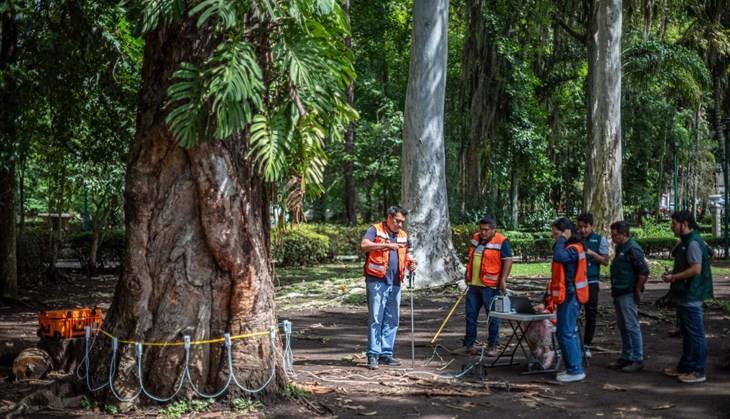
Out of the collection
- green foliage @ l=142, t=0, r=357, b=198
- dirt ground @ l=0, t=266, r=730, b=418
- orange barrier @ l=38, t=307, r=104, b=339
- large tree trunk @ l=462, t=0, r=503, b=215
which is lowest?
dirt ground @ l=0, t=266, r=730, b=418

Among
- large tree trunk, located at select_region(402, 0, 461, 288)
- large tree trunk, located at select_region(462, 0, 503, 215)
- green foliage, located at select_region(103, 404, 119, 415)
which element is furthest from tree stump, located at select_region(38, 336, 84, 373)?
large tree trunk, located at select_region(462, 0, 503, 215)

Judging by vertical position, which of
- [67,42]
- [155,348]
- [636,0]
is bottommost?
[155,348]

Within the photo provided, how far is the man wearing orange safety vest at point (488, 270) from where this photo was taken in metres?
10.0

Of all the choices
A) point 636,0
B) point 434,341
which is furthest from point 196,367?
point 636,0

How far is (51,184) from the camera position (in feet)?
74.9

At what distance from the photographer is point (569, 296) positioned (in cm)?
851

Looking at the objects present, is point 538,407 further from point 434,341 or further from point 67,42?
point 67,42

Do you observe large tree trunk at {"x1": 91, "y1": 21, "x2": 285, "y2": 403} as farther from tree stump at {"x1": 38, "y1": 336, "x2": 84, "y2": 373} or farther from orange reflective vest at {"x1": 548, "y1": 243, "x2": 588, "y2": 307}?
orange reflective vest at {"x1": 548, "y1": 243, "x2": 588, "y2": 307}

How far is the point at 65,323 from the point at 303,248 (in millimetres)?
18068

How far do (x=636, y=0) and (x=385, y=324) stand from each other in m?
19.1

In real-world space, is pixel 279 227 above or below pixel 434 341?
above

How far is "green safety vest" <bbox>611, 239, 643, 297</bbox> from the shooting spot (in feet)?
29.9

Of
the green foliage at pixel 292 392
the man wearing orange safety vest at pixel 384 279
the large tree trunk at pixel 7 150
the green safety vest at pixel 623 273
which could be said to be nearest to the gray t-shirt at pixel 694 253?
the green safety vest at pixel 623 273

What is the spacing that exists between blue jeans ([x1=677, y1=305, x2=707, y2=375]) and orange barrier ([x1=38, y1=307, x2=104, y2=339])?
279 inches
